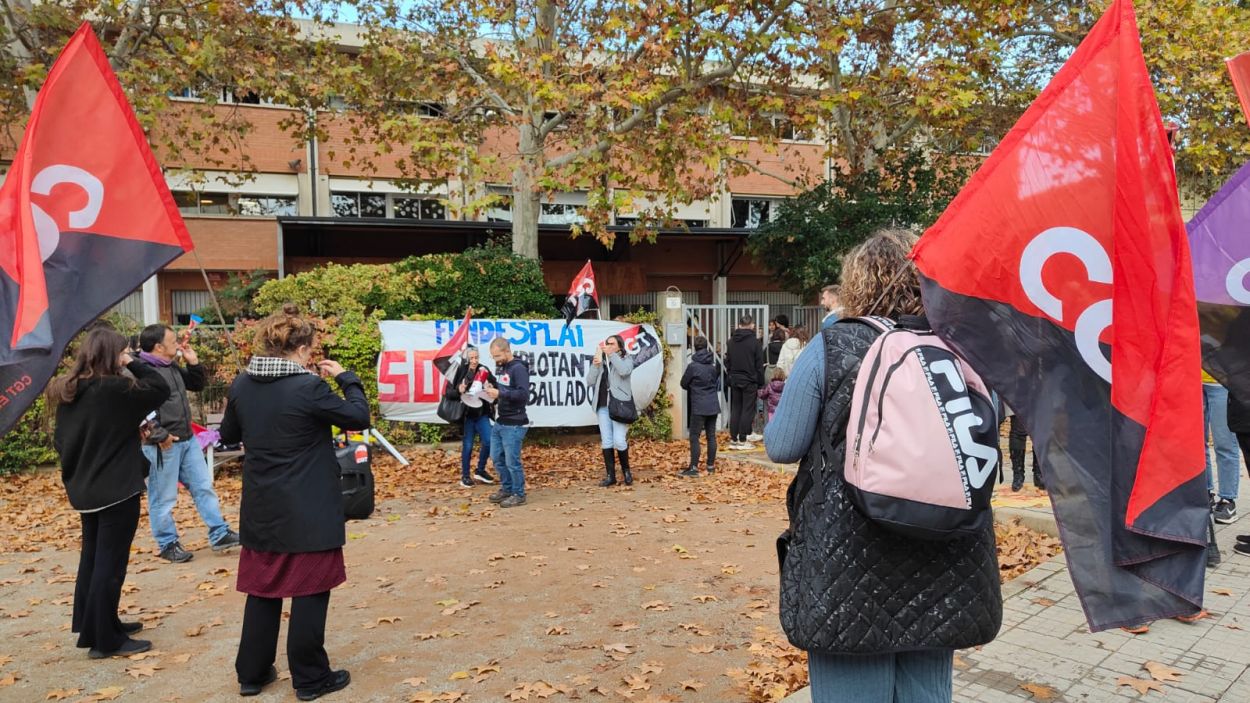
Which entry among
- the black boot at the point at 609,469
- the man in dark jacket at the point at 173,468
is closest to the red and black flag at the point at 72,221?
the man in dark jacket at the point at 173,468

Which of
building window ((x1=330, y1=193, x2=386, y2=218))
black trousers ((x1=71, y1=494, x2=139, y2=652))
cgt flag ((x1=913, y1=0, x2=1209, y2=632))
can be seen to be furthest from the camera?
building window ((x1=330, y1=193, x2=386, y2=218))

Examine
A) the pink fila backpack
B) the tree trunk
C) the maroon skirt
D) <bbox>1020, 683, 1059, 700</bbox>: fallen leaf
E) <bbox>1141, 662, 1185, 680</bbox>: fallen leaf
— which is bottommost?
<bbox>1020, 683, 1059, 700</bbox>: fallen leaf

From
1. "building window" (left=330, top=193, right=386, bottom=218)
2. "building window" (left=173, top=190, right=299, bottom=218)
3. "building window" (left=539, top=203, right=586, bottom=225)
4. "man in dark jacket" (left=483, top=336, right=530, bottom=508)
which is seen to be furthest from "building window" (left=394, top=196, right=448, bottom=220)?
"man in dark jacket" (left=483, top=336, right=530, bottom=508)

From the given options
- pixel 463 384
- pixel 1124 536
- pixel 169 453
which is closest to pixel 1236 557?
pixel 1124 536

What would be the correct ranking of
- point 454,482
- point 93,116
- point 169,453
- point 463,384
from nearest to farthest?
1. point 93,116
2. point 169,453
3. point 463,384
4. point 454,482

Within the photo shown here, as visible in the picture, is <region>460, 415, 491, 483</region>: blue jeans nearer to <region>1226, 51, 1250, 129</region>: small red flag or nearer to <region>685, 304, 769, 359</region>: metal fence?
<region>685, 304, 769, 359</region>: metal fence

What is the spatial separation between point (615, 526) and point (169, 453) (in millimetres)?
3805

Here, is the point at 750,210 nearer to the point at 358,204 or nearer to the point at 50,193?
the point at 358,204

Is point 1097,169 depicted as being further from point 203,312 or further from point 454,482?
point 203,312

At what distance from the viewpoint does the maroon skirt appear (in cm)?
418

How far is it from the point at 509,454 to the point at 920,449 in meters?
7.26

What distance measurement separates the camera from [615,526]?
8.03 meters

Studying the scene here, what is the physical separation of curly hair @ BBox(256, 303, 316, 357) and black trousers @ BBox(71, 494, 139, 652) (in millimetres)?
1482

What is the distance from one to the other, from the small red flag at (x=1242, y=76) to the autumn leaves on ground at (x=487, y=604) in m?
3.39
